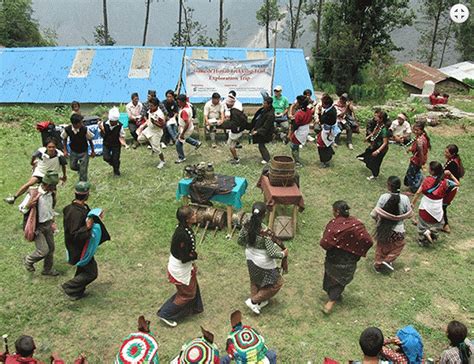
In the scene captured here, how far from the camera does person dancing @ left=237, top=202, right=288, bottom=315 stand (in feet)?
18.6

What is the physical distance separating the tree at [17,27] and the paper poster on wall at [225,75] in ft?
105

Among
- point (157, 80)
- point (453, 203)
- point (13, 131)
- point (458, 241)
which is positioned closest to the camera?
point (458, 241)

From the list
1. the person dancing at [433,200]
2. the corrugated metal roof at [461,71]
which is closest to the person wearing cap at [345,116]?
the person dancing at [433,200]

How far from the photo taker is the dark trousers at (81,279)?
623 cm

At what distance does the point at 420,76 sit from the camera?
120 ft

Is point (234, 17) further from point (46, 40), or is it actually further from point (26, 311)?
point (26, 311)

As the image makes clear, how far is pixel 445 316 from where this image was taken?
Result: 20.6 feet

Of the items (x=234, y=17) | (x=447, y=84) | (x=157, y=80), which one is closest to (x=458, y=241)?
(x=157, y=80)

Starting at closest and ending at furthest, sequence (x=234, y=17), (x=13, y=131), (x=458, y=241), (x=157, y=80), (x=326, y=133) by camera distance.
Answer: (x=458, y=241), (x=326, y=133), (x=13, y=131), (x=157, y=80), (x=234, y=17)

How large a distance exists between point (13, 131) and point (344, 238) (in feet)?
38.1

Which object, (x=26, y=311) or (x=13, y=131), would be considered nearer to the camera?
(x=26, y=311)

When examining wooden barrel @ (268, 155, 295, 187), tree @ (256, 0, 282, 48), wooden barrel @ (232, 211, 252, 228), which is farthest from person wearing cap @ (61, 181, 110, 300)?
tree @ (256, 0, 282, 48)

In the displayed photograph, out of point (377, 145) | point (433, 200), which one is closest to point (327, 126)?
point (377, 145)

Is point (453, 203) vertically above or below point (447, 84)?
above
